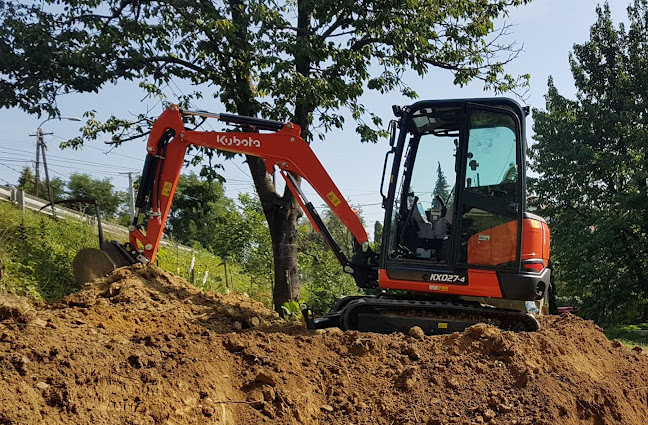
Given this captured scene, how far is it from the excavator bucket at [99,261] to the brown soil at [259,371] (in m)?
0.37

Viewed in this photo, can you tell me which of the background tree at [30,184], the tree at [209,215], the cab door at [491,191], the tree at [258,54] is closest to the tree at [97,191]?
the background tree at [30,184]

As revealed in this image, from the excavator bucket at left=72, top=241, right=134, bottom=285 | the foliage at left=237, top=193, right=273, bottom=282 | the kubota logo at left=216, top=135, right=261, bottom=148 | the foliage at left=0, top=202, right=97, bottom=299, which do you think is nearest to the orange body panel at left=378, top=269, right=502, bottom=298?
the kubota logo at left=216, top=135, right=261, bottom=148

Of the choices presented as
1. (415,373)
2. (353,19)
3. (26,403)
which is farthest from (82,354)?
(353,19)

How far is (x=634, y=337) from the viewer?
1533 centimetres

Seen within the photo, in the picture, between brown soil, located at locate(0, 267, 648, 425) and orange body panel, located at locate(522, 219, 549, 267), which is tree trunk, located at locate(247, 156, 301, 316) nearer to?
brown soil, located at locate(0, 267, 648, 425)

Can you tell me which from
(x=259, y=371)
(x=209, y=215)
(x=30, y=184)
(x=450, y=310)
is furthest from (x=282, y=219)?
(x=30, y=184)

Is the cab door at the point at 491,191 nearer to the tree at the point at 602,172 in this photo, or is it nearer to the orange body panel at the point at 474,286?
the orange body panel at the point at 474,286

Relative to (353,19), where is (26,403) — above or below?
below

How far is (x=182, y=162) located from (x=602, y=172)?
1691cm

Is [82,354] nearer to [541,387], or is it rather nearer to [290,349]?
[290,349]

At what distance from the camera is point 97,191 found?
42406mm

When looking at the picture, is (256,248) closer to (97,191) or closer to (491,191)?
(491,191)

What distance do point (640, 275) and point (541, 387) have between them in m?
16.4

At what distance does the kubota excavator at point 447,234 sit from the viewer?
19.9ft
